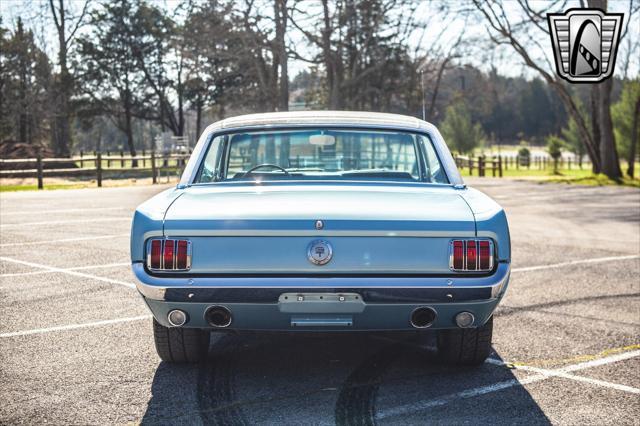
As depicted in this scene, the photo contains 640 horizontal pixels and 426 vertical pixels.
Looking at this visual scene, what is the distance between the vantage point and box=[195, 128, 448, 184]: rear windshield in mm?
5070

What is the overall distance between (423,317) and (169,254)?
1346 mm

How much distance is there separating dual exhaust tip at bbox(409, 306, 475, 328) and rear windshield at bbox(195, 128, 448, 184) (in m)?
1.21

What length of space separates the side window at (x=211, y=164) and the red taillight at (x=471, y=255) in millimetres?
1821

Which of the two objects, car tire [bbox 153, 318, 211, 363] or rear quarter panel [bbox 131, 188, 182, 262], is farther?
car tire [bbox 153, 318, 211, 363]

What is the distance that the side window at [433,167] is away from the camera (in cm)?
497

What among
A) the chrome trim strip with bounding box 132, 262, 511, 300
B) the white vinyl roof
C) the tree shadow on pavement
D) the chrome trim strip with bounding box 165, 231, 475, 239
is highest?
the white vinyl roof

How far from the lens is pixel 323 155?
19.9 feet

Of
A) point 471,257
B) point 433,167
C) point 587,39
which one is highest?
point 587,39

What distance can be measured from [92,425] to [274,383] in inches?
43.0

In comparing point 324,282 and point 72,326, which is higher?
point 324,282

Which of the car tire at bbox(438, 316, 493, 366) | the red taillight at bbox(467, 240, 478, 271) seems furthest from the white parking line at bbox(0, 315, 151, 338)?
the red taillight at bbox(467, 240, 478, 271)

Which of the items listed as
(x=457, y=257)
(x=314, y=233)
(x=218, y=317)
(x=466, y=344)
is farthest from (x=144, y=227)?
(x=466, y=344)

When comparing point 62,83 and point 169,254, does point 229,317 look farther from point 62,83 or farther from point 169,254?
point 62,83

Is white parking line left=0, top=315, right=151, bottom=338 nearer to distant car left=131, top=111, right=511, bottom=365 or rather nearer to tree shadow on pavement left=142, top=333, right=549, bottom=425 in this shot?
tree shadow on pavement left=142, top=333, right=549, bottom=425
